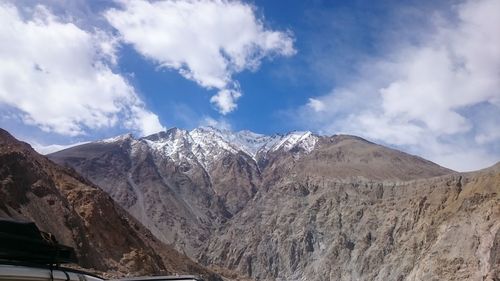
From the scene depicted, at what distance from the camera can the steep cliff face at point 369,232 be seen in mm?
104938

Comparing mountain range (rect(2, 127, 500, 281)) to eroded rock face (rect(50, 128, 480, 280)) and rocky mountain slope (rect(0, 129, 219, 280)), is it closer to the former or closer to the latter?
eroded rock face (rect(50, 128, 480, 280))

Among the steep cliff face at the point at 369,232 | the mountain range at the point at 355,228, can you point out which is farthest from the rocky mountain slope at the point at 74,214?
the steep cliff face at the point at 369,232

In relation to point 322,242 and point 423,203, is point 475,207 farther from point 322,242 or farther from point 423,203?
point 322,242

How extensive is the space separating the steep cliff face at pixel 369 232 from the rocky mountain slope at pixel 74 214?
55971mm

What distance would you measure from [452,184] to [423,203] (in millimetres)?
7724

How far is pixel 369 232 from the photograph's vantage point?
139m

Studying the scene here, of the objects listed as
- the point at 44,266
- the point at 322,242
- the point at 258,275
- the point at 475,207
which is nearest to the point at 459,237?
the point at 475,207

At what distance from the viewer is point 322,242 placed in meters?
149

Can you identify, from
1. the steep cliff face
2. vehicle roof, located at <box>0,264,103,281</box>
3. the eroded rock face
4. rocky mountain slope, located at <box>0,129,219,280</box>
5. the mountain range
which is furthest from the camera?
the eroded rock face

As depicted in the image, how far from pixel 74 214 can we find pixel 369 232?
9121 centimetres

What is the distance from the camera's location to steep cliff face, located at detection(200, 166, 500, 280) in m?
105

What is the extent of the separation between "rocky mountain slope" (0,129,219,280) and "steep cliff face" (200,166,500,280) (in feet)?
184

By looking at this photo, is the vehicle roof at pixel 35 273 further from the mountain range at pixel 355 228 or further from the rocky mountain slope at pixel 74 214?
the mountain range at pixel 355 228

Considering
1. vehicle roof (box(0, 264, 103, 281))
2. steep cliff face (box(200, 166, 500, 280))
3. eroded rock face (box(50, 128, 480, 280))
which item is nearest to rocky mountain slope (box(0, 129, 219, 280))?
vehicle roof (box(0, 264, 103, 281))
